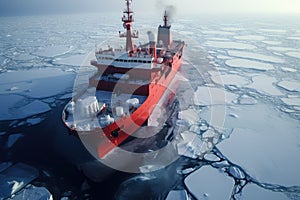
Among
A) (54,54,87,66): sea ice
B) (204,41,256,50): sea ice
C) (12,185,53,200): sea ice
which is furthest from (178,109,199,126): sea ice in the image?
(204,41,256,50): sea ice

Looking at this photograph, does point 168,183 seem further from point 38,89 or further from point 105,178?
point 38,89

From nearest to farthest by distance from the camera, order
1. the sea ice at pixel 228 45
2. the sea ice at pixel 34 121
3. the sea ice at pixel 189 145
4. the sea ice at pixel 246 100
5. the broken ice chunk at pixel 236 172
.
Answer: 1. the broken ice chunk at pixel 236 172
2. the sea ice at pixel 189 145
3. the sea ice at pixel 34 121
4. the sea ice at pixel 246 100
5. the sea ice at pixel 228 45

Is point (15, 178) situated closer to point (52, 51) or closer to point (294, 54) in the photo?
point (52, 51)

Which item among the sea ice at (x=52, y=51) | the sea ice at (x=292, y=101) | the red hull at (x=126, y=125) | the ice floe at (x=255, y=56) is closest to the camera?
the red hull at (x=126, y=125)

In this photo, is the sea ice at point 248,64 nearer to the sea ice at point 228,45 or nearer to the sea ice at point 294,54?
the sea ice at point 294,54

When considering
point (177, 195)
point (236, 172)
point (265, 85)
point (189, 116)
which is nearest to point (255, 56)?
point (265, 85)

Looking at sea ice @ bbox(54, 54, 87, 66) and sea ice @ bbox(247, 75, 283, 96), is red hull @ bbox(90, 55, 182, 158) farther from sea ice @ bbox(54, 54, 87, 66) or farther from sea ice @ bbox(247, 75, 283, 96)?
sea ice @ bbox(54, 54, 87, 66)

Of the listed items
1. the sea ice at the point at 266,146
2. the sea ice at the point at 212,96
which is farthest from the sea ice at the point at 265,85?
the sea ice at the point at 266,146

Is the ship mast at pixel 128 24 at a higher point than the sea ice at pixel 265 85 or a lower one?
higher
